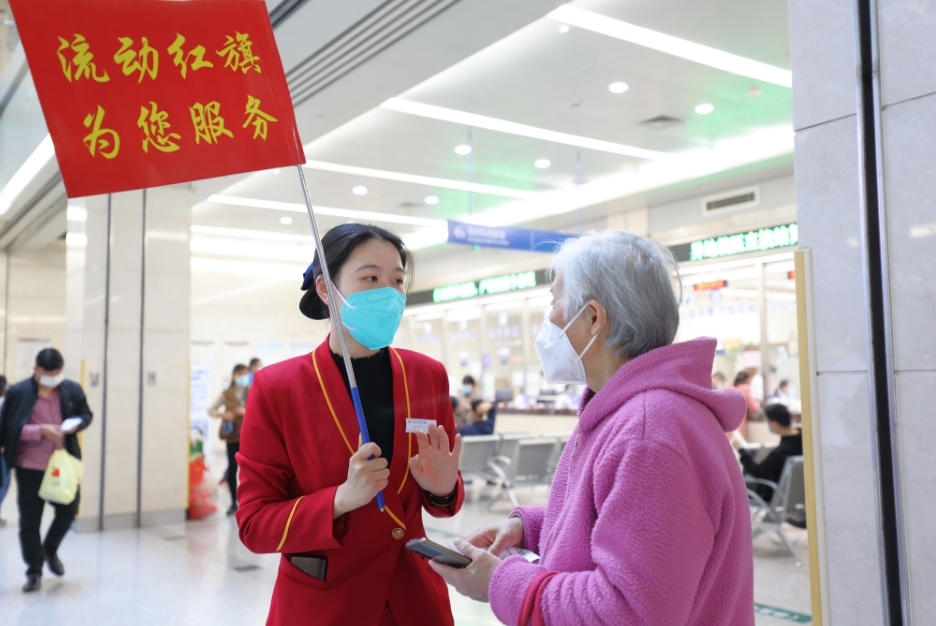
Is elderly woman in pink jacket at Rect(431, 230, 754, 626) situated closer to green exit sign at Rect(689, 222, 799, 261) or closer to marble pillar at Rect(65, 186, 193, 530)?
marble pillar at Rect(65, 186, 193, 530)

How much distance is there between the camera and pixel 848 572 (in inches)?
91.4

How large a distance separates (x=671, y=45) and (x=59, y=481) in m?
5.88

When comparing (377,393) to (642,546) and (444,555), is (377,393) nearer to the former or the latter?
(444,555)

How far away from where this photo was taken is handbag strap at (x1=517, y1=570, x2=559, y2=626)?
1.10 m

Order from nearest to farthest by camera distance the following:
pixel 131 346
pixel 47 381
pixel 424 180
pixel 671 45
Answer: pixel 47 381, pixel 671 45, pixel 131 346, pixel 424 180

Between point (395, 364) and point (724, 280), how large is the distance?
439 inches

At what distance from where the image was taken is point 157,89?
61.8 inches

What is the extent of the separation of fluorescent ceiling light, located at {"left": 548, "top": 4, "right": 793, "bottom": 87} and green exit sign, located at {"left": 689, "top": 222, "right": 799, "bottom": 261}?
10.5 ft

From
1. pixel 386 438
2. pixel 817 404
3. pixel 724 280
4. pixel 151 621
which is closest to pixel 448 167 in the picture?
pixel 724 280

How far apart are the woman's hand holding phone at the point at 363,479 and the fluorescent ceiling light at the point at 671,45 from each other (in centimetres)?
525

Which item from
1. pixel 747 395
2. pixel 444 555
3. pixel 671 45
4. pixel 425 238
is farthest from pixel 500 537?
pixel 425 238

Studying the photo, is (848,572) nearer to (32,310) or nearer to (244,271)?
(32,310)

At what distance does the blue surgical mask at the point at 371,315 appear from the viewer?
1631 mm

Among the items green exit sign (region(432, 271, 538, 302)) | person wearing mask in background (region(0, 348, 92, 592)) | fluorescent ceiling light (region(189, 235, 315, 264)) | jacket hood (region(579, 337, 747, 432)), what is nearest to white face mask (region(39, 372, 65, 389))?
person wearing mask in background (region(0, 348, 92, 592))
